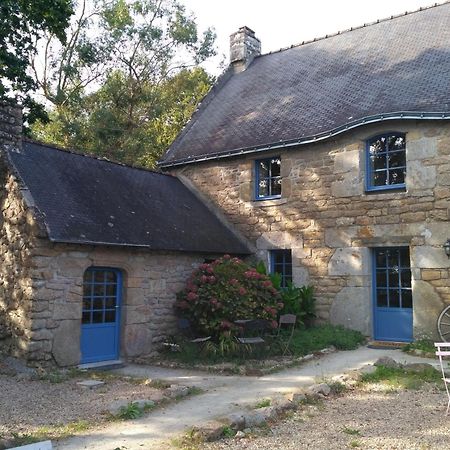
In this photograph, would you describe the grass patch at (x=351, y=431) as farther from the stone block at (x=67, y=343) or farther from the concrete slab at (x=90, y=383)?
the stone block at (x=67, y=343)

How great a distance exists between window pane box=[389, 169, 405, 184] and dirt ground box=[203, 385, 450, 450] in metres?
5.19

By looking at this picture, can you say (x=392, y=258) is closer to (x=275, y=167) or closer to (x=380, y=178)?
(x=380, y=178)

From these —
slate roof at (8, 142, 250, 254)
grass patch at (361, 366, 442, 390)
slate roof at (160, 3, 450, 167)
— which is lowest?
grass patch at (361, 366, 442, 390)

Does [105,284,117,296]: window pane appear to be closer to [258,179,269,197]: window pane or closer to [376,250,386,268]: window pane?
[258,179,269,197]: window pane

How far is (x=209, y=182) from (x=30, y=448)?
33.8 ft

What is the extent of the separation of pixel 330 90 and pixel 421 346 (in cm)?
679

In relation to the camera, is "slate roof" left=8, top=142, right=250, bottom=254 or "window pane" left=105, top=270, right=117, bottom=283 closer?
"slate roof" left=8, top=142, right=250, bottom=254

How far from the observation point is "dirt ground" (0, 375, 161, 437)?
5512 mm

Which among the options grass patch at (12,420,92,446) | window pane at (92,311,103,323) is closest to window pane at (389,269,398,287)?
window pane at (92,311,103,323)

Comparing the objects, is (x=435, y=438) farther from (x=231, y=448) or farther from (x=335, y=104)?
(x=335, y=104)

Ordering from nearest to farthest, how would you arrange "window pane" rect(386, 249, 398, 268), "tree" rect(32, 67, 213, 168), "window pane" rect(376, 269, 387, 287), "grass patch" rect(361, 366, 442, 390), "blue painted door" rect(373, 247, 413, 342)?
"grass patch" rect(361, 366, 442, 390), "blue painted door" rect(373, 247, 413, 342), "window pane" rect(386, 249, 398, 268), "window pane" rect(376, 269, 387, 287), "tree" rect(32, 67, 213, 168)

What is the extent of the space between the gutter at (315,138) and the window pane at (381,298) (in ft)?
11.6

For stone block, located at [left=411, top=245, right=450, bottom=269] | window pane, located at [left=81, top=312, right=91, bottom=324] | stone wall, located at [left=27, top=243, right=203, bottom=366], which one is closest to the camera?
stone wall, located at [left=27, top=243, right=203, bottom=366]

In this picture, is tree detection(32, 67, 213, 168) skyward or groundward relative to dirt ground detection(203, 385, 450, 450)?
skyward
